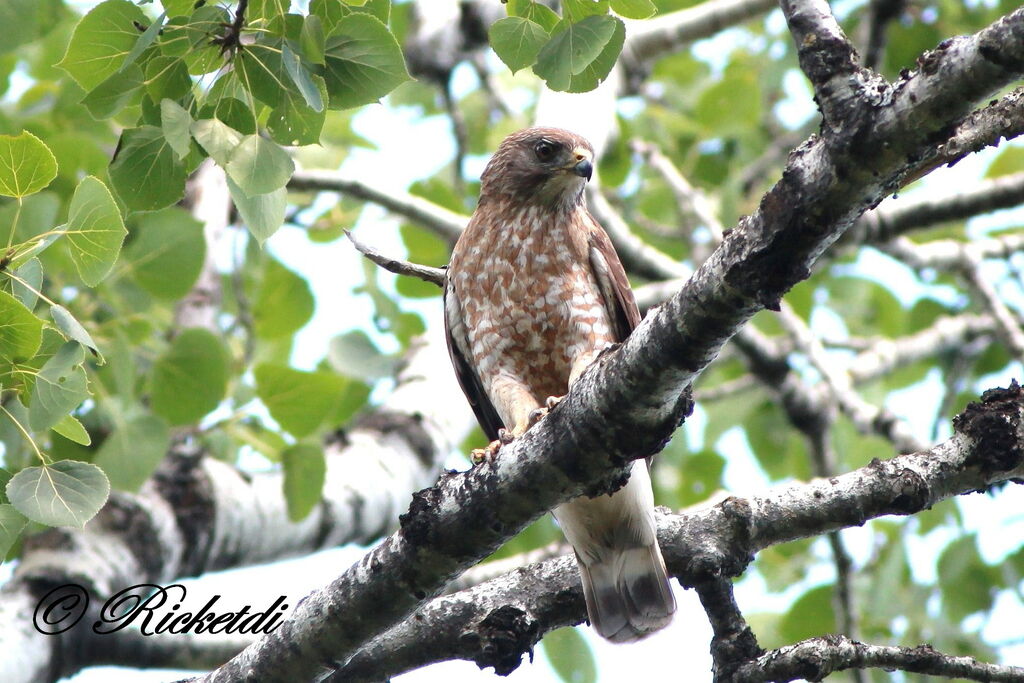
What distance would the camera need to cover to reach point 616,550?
4.36 m

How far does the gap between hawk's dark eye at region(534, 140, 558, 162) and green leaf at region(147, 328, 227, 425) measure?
173cm

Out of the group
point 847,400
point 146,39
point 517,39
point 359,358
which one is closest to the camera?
point 146,39

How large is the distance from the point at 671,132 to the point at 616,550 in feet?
15.2

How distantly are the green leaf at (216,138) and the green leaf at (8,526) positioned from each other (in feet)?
3.20

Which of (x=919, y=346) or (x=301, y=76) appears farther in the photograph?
(x=919, y=346)

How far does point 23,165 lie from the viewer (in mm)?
2531

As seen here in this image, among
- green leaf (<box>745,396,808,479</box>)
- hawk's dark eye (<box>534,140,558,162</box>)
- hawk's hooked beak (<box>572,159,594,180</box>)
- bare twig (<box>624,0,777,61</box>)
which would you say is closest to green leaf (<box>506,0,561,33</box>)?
hawk's hooked beak (<box>572,159,594,180</box>)

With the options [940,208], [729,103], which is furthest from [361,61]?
[729,103]

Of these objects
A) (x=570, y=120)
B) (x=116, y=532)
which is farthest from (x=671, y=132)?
(x=116, y=532)

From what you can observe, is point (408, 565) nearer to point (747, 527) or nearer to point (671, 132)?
point (747, 527)

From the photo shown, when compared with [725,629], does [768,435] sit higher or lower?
higher

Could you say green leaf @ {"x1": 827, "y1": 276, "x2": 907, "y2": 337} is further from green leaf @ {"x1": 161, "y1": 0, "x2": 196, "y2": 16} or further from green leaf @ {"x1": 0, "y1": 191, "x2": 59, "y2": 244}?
green leaf @ {"x1": 161, "y1": 0, "x2": 196, "y2": 16}

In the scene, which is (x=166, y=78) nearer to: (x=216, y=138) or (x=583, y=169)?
(x=216, y=138)

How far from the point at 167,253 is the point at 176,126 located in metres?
2.27
